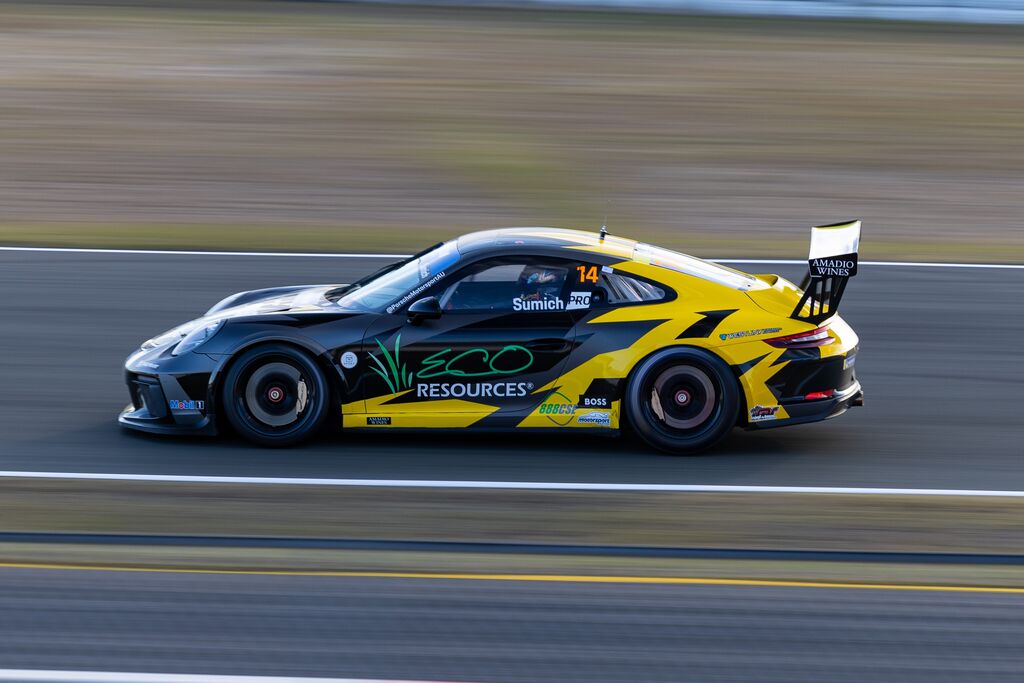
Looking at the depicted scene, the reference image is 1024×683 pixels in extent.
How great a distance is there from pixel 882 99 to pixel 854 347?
1433 cm

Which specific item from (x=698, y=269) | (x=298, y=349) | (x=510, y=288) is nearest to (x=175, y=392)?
(x=298, y=349)

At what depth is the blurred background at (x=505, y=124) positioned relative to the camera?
14883 mm

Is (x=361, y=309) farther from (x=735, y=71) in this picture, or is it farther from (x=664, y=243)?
(x=735, y=71)

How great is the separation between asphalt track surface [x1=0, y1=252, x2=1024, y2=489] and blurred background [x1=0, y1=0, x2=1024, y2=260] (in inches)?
65.1

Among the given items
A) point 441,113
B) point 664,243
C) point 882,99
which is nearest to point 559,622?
point 664,243

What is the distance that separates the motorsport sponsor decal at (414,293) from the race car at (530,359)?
0.01m

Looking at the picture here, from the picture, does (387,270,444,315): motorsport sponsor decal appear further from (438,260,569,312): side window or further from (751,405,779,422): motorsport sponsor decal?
(751,405,779,422): motorsport sponsor decal

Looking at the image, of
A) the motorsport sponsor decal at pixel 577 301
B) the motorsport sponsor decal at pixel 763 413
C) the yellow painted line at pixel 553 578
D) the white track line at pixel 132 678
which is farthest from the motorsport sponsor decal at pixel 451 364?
the white track line at pixel 132 678

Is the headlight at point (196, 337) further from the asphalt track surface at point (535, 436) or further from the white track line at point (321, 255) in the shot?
the white track line at point (321, 255)

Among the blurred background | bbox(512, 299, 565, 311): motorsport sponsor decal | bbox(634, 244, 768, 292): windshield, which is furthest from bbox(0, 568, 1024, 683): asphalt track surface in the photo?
the blurred background

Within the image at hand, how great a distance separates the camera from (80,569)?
6.07 meters

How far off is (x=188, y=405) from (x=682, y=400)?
9.75 feet

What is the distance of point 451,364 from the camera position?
7746 millimetres

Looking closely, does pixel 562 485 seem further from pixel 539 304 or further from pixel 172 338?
pixel 172 338
